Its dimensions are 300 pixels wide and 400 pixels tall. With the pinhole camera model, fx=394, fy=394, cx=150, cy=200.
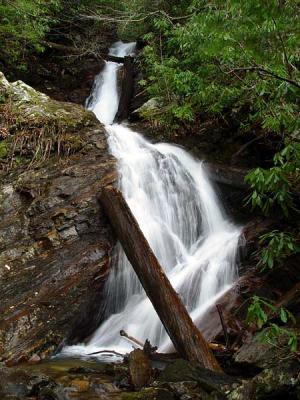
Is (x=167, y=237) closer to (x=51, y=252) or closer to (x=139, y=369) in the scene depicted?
(x=51, y=252)

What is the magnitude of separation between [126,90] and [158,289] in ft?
30.0

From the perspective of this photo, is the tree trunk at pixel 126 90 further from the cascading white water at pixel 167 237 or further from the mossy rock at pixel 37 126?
the mossy rock at pixel 37 126

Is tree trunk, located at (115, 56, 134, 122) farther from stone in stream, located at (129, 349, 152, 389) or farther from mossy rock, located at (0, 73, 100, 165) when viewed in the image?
stone in stream, located at (129, 349, 152, 389)

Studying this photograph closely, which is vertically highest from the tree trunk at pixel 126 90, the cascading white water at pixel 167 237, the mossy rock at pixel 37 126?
the tree trunk at pixel 126 90

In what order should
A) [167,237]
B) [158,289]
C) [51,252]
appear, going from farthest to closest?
1. [167,237]
2. [51,252]
3. [158,289]

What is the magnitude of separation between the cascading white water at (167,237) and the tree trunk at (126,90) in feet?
6.57

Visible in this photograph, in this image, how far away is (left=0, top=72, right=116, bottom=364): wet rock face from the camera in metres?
5.09

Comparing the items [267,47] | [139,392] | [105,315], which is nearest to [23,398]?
[139,392]

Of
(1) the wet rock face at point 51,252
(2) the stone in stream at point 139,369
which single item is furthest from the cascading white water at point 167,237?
(2) the stone in stream at point 139,369

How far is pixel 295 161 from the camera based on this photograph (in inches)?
139

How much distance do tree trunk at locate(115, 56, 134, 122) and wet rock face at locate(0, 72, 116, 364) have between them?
4351 millimetres

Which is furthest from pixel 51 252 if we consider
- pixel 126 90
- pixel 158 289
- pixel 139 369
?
pixel 126 90

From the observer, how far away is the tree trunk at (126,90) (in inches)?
466

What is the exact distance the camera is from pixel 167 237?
7.00 meters
